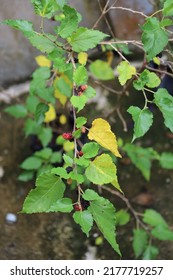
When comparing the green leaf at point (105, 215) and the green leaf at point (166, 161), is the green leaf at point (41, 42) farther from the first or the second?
the green leaf at point (166, 161)

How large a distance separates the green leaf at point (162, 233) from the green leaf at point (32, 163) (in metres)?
0.56

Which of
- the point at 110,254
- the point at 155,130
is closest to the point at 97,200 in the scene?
the point at 110,254

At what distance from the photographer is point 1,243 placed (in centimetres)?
223

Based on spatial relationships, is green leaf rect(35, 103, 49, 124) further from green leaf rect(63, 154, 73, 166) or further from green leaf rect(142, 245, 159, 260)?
green leaf rect(142, 245, 159, 260)

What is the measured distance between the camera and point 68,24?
1.38 metres

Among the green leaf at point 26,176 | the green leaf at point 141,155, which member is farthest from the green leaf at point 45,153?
the green leaf at point 141,155

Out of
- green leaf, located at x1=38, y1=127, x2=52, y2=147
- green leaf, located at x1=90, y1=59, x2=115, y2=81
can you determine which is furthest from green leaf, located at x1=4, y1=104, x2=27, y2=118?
green leaf, located at x1=90, y1=59, x2=115, y2=81

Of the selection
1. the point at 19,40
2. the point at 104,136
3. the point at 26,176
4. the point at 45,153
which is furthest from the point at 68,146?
the point at 104,136

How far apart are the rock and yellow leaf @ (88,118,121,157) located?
1.27 m

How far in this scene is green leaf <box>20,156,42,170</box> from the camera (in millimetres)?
2275

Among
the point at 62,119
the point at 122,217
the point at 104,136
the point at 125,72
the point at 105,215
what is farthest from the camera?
the point at 62,119

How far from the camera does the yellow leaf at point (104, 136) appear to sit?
1.37 metres

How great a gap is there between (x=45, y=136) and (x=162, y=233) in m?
0.64

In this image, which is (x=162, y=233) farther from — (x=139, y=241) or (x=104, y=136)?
(x=104, y=136)
